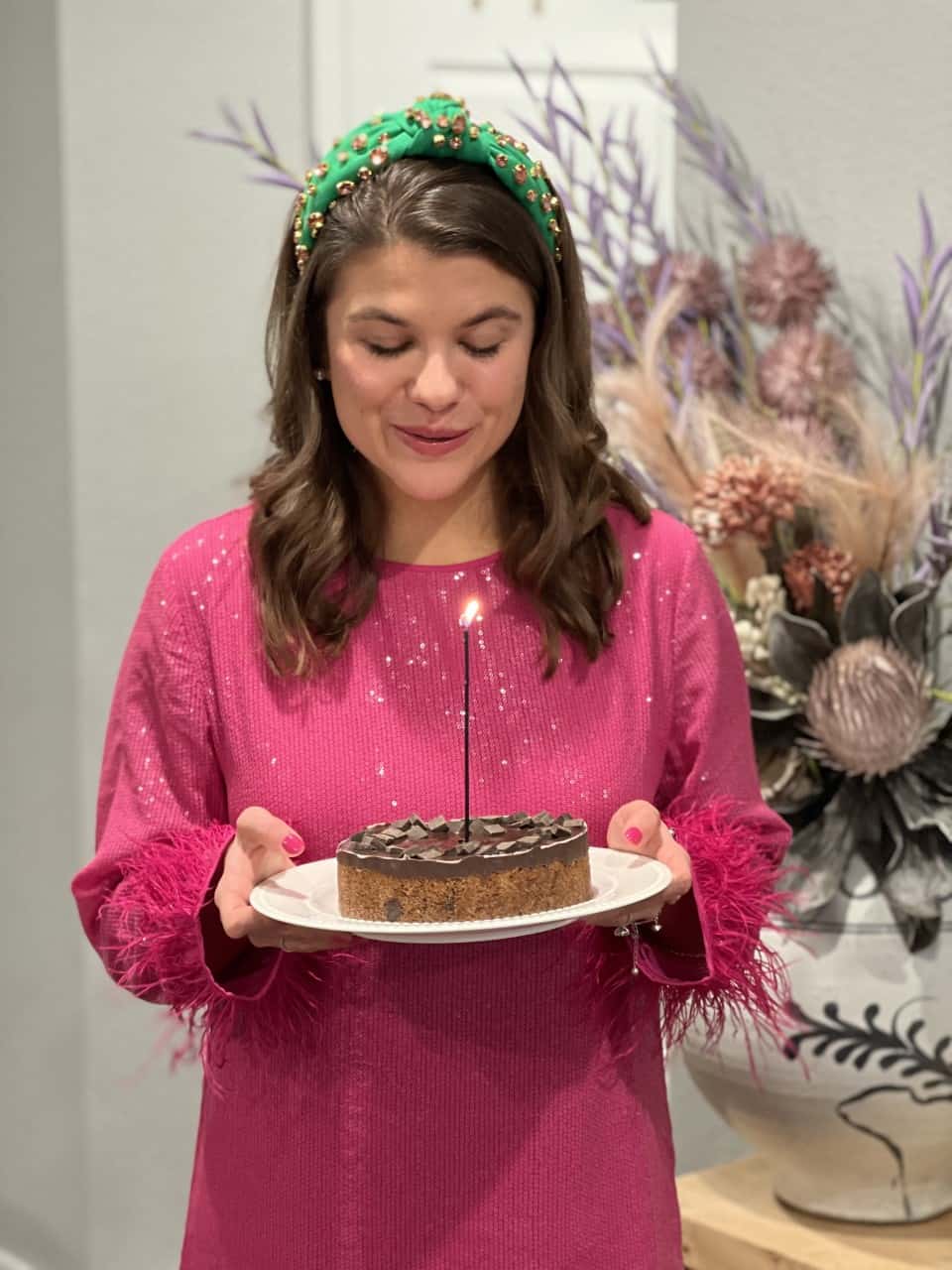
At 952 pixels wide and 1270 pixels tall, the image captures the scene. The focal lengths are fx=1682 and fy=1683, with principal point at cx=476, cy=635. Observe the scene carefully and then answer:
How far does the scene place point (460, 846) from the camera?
119 cm

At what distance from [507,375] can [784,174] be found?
0.98m

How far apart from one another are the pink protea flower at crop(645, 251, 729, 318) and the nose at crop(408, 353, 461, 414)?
0.82m

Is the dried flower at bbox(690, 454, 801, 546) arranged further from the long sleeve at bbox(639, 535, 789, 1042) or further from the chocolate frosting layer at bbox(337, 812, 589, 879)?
the chocolate frosting layer at bbox(337, 812, 589, 879)

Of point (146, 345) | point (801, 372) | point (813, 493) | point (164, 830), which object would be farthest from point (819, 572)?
point (146, 345)

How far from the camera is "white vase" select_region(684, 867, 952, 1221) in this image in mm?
1675

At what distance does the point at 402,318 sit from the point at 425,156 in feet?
0.48

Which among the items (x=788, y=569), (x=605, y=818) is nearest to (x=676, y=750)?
(x=605, y=818)

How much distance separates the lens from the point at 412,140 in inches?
50.4

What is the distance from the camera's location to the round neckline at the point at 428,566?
4.49 feet

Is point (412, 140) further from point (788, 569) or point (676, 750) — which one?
point (788, 569)

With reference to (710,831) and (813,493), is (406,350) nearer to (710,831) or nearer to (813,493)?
(710,831)

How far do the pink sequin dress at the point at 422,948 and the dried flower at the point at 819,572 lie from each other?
41 centimetres

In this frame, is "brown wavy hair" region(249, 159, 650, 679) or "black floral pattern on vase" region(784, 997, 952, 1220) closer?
"brown wavy hair" region(249, 159, 650, 679)

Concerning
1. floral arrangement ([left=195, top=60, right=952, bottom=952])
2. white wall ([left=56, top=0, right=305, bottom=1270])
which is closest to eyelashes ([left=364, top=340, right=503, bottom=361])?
floral arrangement ([left=195, top=60, right=952, bottom=952])
